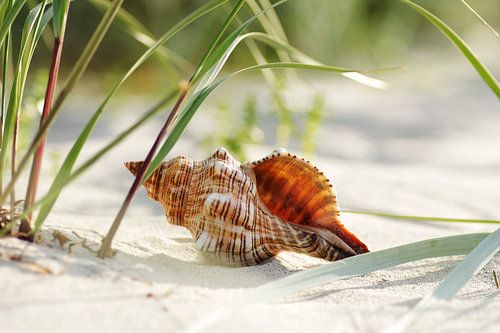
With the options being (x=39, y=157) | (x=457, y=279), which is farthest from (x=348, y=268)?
(x=39, y=157)

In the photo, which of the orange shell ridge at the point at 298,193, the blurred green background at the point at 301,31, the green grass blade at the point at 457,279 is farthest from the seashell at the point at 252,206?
the blurred green background at the point at 301,31

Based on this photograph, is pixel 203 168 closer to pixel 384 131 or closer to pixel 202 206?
pixel 202 206

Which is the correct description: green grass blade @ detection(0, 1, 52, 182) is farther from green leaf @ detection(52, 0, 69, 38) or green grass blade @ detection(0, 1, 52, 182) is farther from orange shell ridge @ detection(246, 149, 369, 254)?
orange shell ridge @ detection(246, 149, 369, 254)

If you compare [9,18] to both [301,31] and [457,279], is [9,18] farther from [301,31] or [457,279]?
[301,31]

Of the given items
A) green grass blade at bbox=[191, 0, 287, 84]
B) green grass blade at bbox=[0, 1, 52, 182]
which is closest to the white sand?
green grass blade at bbox=[0, 1, 52, 182]

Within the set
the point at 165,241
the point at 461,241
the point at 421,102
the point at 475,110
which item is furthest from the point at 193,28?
the point at 461,241

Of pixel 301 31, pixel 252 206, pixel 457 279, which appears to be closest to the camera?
pixel 457 279

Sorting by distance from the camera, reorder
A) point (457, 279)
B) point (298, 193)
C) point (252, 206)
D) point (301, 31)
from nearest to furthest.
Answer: point (457, 279) → point (252, 206) → point (298, 193) → point (301, 31)
